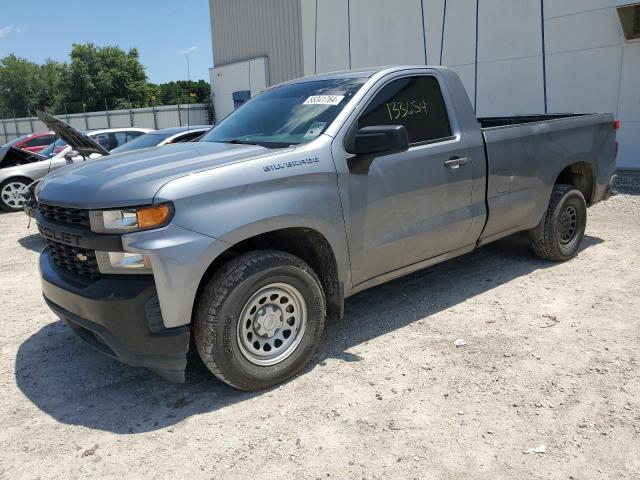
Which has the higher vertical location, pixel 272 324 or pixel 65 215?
pixel 65 215

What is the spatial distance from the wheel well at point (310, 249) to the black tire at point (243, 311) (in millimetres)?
171

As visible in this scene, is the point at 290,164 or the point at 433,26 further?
the point at 433,26

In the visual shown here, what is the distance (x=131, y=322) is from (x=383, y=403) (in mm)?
1534

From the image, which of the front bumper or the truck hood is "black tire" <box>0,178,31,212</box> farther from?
Answer: the front bumper

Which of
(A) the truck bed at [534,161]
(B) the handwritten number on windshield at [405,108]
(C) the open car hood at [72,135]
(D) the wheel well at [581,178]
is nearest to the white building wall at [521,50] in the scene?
(A) the truck bed at [534,161]

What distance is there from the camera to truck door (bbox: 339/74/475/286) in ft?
12.2

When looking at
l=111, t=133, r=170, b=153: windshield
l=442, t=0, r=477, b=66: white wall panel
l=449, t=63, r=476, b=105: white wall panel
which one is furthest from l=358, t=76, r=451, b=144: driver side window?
l=442, t=0, r=477, b=66: white wall panel

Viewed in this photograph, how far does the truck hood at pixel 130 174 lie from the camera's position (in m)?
2.94

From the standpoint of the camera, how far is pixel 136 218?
289 cm

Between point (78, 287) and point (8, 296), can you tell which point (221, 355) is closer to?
point (78, 287)

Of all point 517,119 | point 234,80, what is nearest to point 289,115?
point 517,119

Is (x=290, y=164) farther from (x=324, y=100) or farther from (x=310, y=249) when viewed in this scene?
(x=324, y=100)

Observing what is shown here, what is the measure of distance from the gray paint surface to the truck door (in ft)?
0.04

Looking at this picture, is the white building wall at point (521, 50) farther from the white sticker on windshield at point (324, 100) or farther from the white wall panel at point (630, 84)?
the white sticker on windshield at point (324, 100)
